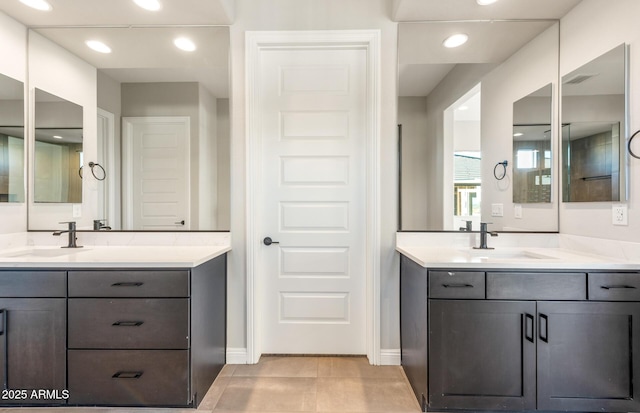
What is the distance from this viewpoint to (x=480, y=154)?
2.23 meters

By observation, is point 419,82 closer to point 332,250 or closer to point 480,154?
point 480,154

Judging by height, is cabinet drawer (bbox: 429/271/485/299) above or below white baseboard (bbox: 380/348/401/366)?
above

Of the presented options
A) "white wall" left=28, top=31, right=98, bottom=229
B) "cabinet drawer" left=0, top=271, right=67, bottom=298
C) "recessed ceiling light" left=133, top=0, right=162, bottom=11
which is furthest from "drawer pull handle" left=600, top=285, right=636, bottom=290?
"white wall" left=28, top=31, right=98, bottom=229

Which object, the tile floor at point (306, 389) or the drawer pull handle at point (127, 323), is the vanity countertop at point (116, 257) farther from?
the tile floor at point (306, 389)

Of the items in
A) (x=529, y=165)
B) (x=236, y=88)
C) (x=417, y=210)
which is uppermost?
(x=236, y=88)

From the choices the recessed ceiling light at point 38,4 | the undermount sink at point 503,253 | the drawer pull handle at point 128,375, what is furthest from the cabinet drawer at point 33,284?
the undermount sink at point 503,253

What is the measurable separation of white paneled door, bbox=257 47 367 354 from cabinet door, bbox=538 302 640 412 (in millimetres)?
1138

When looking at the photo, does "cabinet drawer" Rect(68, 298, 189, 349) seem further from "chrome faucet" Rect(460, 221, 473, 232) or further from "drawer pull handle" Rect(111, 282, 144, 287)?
"chrome faucet" Rect(460, 221, 473, 232)

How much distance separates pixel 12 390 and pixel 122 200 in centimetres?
123

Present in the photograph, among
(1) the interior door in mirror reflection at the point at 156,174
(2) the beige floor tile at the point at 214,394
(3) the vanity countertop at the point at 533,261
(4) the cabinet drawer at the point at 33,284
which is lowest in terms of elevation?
(2) the beige floor tile at the point at 214,394

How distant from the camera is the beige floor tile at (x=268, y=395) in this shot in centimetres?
178

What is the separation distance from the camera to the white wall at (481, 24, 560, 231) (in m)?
2.19

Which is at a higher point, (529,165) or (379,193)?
(529,165)

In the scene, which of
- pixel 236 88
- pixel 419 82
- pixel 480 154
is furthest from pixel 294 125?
pixel 480 154
